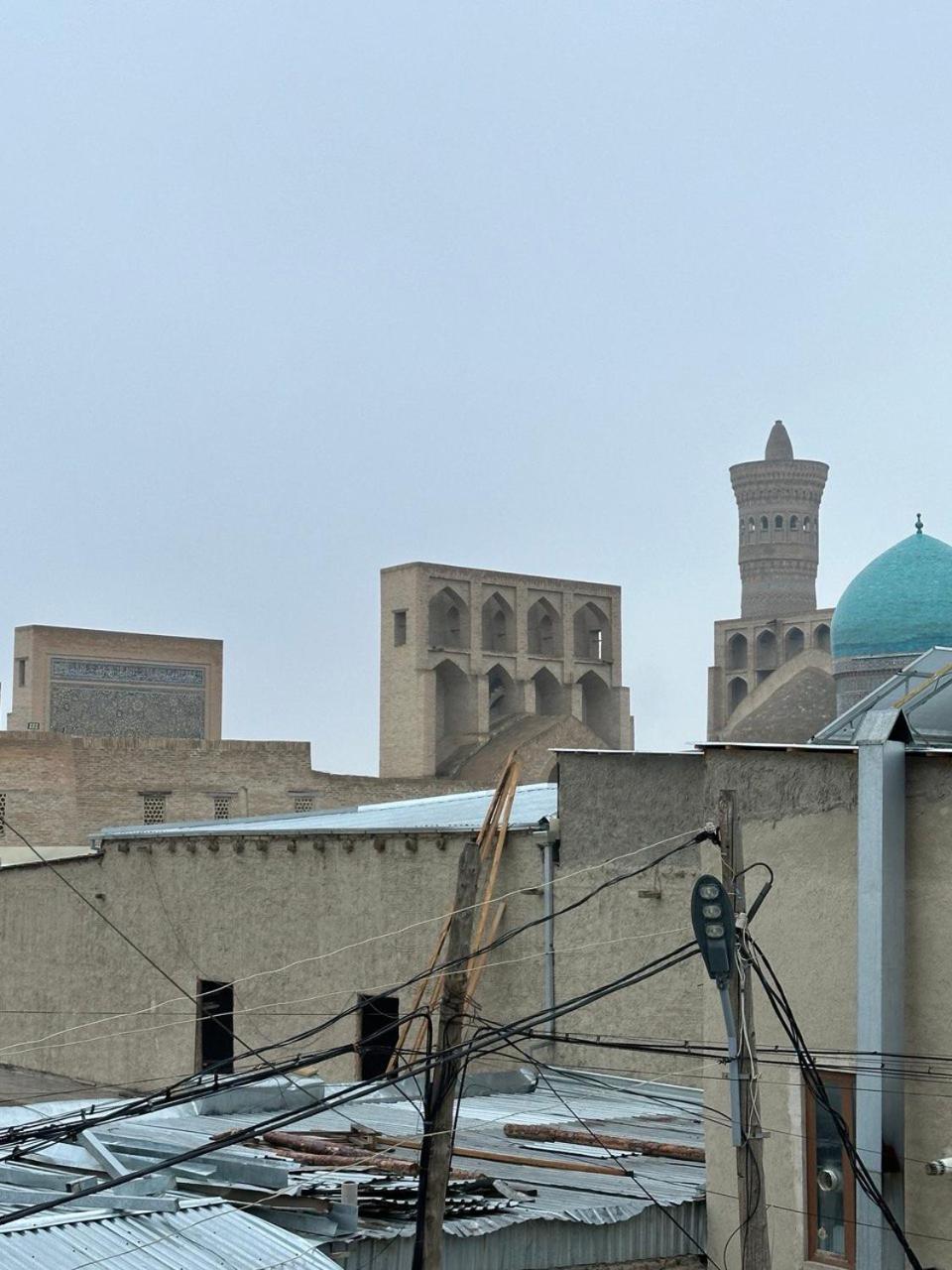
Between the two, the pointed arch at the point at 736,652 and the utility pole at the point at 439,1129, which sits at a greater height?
the pointed arch at the point at 736,652

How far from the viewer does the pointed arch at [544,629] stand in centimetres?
5275

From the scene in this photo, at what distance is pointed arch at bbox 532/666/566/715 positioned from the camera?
52.9 metres

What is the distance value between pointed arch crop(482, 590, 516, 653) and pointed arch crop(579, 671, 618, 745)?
3.11m

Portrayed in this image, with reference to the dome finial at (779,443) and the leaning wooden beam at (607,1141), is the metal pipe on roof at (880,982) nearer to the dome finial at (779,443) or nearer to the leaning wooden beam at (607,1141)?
the leaning wooden beam at (607,1141)

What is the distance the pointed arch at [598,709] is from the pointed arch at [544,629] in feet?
6.48

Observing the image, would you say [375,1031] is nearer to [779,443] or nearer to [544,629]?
[544,629]

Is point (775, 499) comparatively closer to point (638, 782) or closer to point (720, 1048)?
point (638, 782)

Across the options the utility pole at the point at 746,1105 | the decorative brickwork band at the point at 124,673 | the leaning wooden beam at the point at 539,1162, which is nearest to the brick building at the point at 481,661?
the decorative brickwork band at the point at 124,673

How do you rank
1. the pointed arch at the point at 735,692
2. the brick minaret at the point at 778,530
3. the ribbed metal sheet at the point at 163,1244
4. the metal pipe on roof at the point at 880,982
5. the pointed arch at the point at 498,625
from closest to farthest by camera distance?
the ribbed metal sheet at the point at 163,1244
the metal pipe on roof at the point at 880,982
the pointed arch at the point at 498,625
the pointed arch at the point at 735,692
the brick minaret at the point at 778,530

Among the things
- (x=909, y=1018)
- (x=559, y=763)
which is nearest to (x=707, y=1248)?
(x=909, y=1018)

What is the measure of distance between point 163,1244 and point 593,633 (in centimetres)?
4608

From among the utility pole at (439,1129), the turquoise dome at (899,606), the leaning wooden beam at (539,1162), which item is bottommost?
the leaning wooden beam at (539,1162)

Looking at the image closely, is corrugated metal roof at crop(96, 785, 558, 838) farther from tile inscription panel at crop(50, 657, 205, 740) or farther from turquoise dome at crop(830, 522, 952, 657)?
tile inscription panel at crop(50, 657, 205, 740)

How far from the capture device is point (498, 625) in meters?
53.2
